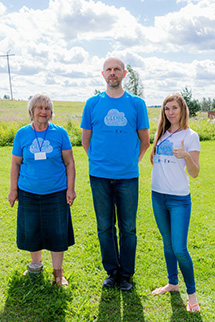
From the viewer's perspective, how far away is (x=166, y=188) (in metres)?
2.55

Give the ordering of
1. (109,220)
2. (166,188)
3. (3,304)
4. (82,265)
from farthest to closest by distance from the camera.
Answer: (82,265) < (109,220) < (3,304) < (166,188)

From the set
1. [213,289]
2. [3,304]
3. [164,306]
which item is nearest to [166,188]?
[164,306]

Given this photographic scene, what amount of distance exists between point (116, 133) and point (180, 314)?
173 cm

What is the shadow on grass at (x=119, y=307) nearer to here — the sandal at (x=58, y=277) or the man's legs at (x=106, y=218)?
the man's legs at (x=106, y=218)

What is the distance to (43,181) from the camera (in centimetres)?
268

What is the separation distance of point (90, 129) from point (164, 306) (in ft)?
5.98

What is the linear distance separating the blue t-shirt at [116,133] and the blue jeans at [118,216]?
0.10 meters

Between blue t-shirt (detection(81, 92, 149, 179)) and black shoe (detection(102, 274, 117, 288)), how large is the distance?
43.4 inches

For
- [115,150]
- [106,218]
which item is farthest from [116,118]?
[106,218]

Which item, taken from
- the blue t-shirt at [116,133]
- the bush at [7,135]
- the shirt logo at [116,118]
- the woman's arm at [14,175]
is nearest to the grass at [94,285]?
the woman's arm at [14,175]

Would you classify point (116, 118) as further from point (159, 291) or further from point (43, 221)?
point (159, 291)

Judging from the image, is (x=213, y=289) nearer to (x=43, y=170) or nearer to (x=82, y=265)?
(x=82, y=265)

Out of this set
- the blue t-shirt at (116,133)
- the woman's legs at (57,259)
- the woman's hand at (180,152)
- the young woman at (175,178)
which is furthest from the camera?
the woman's legs at (57,259)

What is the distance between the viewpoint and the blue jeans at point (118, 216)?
9.15 feet
